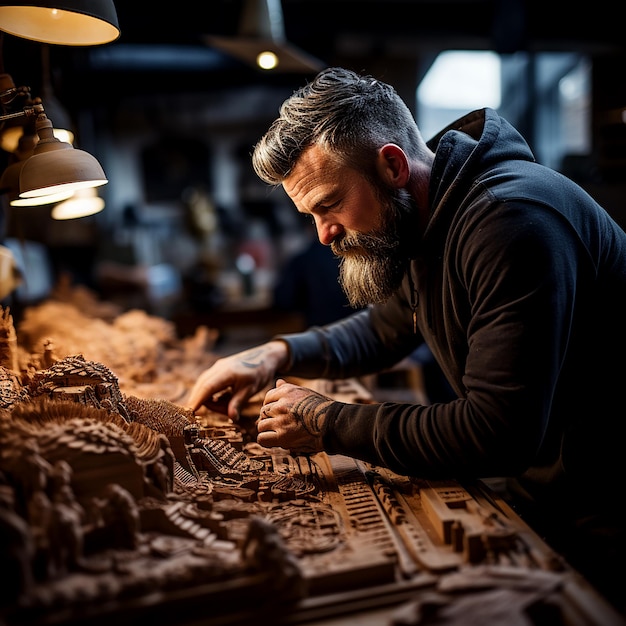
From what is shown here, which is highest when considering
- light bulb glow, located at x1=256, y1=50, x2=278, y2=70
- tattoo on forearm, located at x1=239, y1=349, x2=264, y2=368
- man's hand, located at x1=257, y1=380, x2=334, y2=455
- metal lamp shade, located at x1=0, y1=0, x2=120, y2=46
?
light bulb glow, located at x1=256, y1=50, x2=278, y2=70

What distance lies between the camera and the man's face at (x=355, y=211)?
81.7 inches

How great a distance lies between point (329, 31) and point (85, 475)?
5340 millimetres

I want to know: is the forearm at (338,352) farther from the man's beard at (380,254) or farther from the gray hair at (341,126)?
the gray hair at (341,126)

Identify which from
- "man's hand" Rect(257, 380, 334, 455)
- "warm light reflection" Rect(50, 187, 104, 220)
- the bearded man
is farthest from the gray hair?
"warm light reflection" Rect(50, 187, 104, 220)

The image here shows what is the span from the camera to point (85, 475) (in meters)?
1.50

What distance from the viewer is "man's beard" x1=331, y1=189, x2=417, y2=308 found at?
84.4 inches

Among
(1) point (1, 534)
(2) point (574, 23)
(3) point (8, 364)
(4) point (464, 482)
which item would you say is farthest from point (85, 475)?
(2) point (574, 23)

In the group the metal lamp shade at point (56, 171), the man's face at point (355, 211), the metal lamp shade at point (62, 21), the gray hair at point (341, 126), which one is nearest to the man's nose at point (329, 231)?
the man's face at point (355, 211)

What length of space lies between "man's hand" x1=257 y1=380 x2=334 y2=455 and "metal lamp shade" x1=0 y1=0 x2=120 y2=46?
1322mm

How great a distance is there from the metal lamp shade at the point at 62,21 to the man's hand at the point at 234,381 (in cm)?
128

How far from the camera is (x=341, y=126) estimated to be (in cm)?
202

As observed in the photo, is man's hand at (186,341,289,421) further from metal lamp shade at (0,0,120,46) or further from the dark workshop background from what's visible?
metal lamp shade at (0,0,120,46)

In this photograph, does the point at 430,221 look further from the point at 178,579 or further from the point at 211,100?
the point at 211,100

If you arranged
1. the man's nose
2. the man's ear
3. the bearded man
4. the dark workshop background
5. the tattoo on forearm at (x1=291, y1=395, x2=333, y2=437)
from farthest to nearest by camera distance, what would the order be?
the dark workshop background < the man's nose < the man's ear < the tattoo on forearm at (x1=291, y1=395, x2=333, y2=437) < the bearded man
